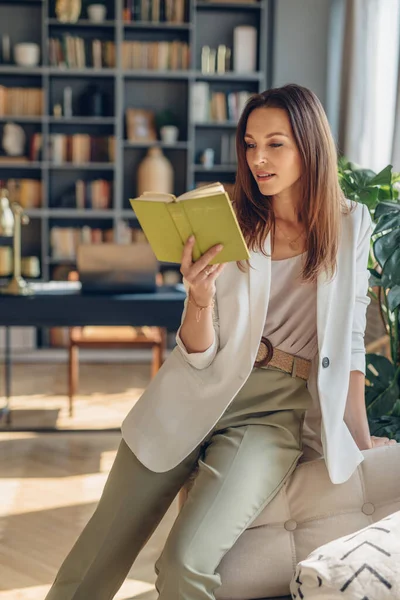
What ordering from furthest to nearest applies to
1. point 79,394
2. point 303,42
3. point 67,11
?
point 303,42
point 67,11
point 79,394

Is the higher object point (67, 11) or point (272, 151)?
point (67, 11)

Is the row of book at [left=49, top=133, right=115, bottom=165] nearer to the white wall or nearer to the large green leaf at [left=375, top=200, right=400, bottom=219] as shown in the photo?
the white wall

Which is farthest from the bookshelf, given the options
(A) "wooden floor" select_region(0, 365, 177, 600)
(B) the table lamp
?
(B) the table lamp

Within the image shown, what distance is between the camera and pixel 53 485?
331 centimetres

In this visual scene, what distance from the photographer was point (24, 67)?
5.82m

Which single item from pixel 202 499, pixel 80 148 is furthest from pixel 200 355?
pixel 80 148

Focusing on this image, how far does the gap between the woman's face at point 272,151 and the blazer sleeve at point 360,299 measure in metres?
0.21

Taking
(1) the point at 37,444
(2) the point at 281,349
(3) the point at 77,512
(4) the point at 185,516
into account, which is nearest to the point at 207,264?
(2) the point at 281,349

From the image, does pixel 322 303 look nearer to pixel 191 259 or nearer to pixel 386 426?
pixel 191 259

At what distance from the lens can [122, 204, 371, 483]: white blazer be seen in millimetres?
1724

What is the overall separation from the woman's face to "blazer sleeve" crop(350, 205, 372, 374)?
0.70ft

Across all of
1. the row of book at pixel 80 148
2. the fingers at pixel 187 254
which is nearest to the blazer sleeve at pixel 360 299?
the fingers at pixel 187 254

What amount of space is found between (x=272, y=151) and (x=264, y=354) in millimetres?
461

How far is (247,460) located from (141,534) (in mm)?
271
